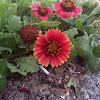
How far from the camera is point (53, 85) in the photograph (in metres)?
1.41

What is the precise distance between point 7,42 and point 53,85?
0.61 m

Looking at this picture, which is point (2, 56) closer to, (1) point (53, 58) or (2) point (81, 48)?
(1) point (53, 58)

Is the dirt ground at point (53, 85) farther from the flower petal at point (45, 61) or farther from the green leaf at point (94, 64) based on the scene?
the flower petal at point (45, 61)

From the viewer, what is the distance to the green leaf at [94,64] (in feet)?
4.81

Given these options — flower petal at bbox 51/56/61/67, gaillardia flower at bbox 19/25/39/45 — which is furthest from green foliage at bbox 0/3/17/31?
flower petal at bbox 51/56/61/67

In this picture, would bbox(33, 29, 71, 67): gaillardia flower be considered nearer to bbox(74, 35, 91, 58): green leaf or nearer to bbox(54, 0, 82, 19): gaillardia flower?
bbox(74, 35, 91, 58): green leaf

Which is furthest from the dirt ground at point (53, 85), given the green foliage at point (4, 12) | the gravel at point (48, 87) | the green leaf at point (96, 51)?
the green foliage at point (4, 12)

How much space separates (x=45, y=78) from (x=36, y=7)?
2.60ft

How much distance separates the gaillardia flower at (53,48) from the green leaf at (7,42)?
0.32m

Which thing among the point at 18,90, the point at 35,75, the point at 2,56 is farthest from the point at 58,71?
the point at 2,56

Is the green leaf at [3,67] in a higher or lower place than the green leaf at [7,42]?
lower

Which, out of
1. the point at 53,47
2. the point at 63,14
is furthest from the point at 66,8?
the point at 53,47

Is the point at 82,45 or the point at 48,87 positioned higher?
the point at 82,45

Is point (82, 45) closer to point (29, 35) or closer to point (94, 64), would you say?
point (94, 64)
